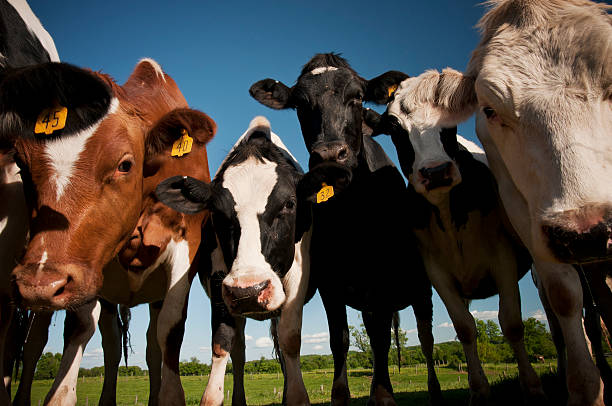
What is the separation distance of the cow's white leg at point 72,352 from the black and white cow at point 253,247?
1.21m

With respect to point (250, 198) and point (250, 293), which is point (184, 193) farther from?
point (250, 293)

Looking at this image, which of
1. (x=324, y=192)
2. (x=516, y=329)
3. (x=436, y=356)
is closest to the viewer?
(x=516, y=329)

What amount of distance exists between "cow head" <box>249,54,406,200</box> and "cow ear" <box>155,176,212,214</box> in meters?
1.08

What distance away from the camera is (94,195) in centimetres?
345

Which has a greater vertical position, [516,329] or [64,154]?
[64,154]

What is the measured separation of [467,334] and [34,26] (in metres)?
5.86

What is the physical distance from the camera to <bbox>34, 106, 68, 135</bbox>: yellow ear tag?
354cm

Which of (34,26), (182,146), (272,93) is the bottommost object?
(182,146)

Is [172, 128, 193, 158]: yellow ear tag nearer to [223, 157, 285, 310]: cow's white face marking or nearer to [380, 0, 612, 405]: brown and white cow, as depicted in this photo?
[223, 157, 285, 310]: cow's white face marking

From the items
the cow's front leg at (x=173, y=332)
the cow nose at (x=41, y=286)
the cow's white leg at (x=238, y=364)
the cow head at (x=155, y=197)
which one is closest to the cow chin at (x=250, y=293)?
the cow's front leg at (x=173, y=332)

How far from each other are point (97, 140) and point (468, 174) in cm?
363

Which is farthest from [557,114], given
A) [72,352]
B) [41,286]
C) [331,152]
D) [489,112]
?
[72,352]

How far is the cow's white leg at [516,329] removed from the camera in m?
3.88

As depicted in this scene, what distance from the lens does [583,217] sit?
2182mm
